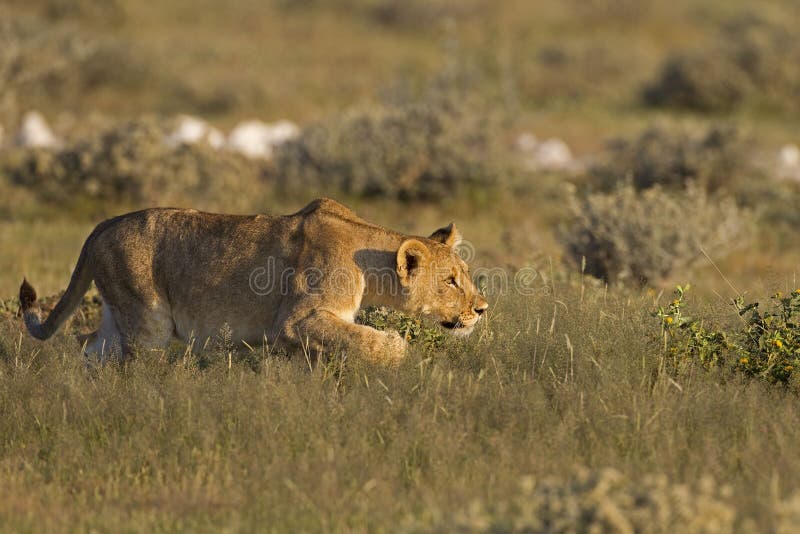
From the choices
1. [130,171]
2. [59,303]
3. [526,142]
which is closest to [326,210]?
[59,303]

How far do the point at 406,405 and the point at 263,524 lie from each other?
1296 millimetres

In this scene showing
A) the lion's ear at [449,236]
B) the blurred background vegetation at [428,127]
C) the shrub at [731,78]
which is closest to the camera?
the lion's ear at [449,236]

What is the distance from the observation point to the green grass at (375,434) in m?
5.09

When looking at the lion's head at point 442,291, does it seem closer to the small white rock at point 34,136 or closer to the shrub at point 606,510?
the shrub at point 606,510

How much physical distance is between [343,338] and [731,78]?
930 inches

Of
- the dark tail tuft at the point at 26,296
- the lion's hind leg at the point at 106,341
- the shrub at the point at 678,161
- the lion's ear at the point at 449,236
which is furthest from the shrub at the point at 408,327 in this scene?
the shrub at the point at 678,161

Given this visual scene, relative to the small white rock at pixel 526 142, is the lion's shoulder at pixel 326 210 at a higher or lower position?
lower

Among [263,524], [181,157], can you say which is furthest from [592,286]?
[181,157]

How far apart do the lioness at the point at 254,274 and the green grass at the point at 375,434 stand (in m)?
0.30

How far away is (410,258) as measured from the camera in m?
7.00

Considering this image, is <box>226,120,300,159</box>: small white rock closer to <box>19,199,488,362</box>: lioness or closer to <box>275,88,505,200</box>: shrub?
<box>275,88,505,200</box>: shrub

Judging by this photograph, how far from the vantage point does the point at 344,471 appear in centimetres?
543

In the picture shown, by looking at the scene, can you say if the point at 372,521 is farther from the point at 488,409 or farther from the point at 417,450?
the point at 488,409

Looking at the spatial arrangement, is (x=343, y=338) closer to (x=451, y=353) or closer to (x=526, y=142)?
(x=451, y=353)
